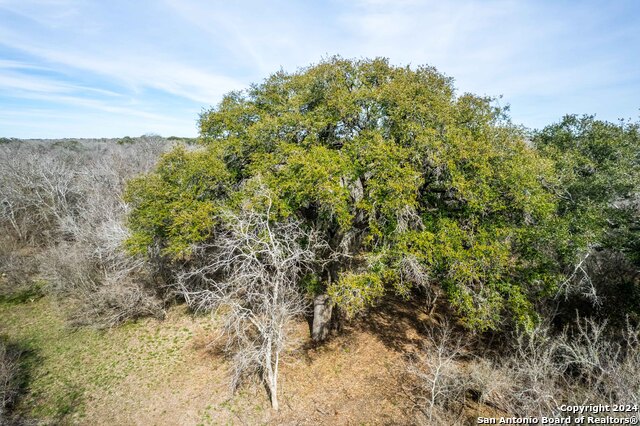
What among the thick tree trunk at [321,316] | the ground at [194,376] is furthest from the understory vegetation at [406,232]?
the ground at [194,376]

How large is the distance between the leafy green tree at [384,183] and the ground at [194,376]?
8.98 ft

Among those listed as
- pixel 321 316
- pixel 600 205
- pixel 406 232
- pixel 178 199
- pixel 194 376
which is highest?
pixel 600 205

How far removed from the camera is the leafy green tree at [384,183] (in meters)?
10.6

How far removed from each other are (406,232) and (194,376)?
10.6m

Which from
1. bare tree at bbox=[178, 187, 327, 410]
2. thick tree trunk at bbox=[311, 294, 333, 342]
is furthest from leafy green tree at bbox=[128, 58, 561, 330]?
bare tree at bbox=[178, 187, 327, 410]

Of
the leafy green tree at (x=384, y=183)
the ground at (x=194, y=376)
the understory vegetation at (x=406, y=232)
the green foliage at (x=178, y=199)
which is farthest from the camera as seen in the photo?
the green foliage at (x=178, y=199)

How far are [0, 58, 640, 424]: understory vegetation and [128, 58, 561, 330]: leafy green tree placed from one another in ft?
0.27

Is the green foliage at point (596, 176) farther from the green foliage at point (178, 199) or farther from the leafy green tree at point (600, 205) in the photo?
the green foliage at point (178, 199)

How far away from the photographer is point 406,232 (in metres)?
11.0

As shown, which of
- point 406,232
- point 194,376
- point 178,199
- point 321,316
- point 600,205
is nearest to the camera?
point 406,232

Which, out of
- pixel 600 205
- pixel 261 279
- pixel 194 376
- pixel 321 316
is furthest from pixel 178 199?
pixel 600 205

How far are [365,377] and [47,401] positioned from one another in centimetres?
1260

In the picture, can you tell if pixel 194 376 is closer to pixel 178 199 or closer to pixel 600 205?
pixel 178 199

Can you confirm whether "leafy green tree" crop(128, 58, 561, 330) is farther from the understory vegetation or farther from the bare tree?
the bare tree
